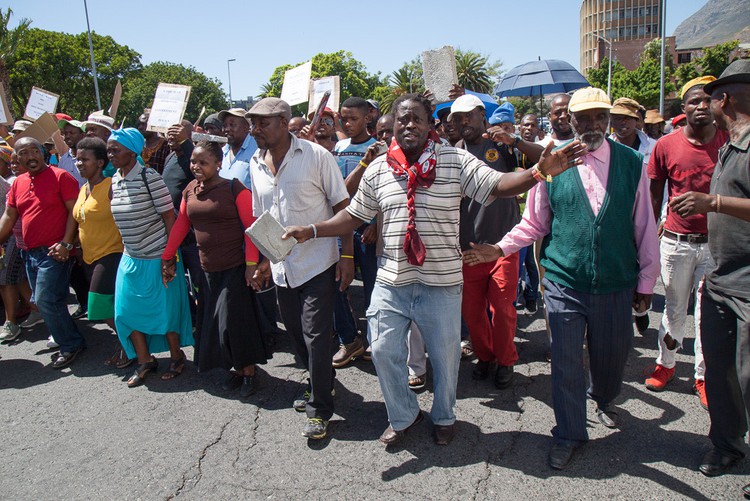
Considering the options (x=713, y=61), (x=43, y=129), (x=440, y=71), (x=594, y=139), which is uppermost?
(x=713, y=61)

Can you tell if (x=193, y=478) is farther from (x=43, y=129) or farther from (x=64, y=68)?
(x=64, y=68)

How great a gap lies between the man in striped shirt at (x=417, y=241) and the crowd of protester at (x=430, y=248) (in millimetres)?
13

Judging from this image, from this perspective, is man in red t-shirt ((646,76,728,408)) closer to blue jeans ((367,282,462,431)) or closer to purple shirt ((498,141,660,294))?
purple shirt ((498,141,660,294))

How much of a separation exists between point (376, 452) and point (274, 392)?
1297 millimetres

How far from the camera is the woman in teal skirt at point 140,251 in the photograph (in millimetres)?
4645

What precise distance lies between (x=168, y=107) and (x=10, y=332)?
309cm

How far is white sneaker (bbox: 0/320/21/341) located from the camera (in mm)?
6051

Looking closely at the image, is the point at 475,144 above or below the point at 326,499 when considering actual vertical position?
above

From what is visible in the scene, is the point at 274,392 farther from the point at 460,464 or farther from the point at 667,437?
the point at 667,437

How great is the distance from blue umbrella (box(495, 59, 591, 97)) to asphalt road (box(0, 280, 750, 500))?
5713 millimetres

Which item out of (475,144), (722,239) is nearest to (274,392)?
(475,144)

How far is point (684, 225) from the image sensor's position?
4.07 m

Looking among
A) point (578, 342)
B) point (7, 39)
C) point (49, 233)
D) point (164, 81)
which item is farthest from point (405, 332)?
point (164, 81)

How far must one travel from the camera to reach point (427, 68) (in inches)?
211
